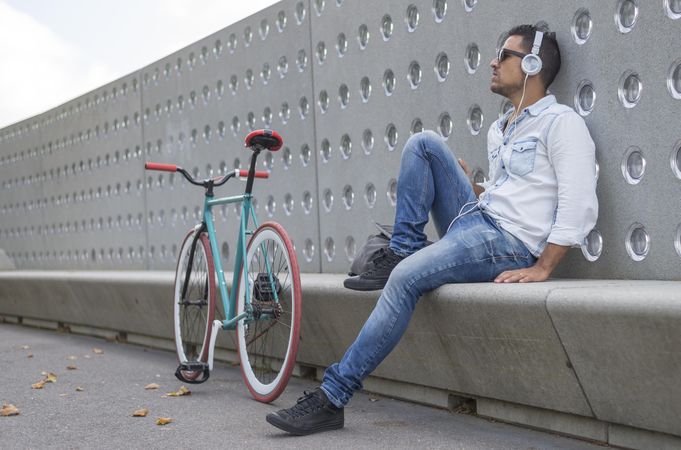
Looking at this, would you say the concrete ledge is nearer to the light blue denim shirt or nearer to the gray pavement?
the gray pavement

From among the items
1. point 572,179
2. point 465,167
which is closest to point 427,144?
point 465,167

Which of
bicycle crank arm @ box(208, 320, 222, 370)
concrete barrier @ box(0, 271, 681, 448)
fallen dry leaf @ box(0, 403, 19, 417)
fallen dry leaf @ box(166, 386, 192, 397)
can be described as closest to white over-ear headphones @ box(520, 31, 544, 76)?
concrete barrier @ box(0, 271, 681, 448)

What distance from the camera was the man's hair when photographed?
14.7 ft

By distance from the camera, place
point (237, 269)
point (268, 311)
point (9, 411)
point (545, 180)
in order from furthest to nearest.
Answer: point (237, 269) < point (268, 311) < point (9, 411) < point (545, 180)

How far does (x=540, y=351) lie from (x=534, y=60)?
55.4 inches

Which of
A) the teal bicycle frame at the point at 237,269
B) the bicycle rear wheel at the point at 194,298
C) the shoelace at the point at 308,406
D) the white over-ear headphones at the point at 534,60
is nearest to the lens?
the shoelace at the point at 308,406

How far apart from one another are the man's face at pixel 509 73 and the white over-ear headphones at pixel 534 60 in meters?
0.05

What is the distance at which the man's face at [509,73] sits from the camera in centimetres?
450

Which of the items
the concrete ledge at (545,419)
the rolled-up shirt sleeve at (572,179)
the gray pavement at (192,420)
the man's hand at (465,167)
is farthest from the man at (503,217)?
the concrete ledge at (545,419)

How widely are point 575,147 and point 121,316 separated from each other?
5285 mm

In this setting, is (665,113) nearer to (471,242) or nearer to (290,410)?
(471,242)

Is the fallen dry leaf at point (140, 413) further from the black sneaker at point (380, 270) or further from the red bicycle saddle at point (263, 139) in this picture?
the red bicycle saddle at point (263, 139)

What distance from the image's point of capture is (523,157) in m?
4.34

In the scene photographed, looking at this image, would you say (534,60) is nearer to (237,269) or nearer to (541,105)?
(541,105)
